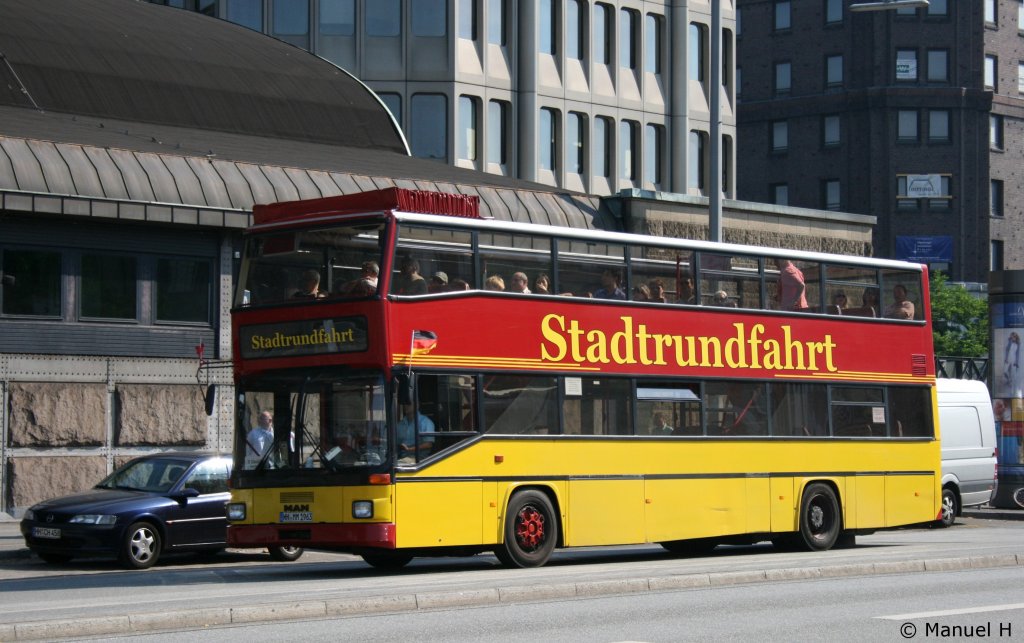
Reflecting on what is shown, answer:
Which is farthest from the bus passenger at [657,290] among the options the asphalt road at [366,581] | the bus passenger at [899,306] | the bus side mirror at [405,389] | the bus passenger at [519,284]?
the bus passenger at [899,306]

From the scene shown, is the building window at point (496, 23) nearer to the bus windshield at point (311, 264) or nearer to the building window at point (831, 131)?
the bus windshield at point (311, 264)

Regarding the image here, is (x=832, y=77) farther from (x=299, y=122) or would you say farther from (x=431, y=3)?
A: (x=299, y=122)

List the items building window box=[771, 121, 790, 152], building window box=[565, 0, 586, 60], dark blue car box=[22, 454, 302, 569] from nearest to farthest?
dark blue car box=[22, 454, 302, 569]
building window box=[565, 0, 586, 60]
building window box=[771, 121, 790, 152]

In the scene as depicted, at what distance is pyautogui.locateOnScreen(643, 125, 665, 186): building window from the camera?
2406 inches

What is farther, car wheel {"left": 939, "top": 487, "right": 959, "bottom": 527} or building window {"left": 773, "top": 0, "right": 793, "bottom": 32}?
building window {"left": 773, "top": 0, "right": 793, "bottom": 32}

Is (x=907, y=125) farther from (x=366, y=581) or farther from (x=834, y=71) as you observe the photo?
(x=366, y=581)

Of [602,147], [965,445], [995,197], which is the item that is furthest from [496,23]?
[995,197]

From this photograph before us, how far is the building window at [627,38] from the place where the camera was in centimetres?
6061

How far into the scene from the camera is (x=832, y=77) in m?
95.8

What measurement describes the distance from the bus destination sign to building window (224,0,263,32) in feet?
125

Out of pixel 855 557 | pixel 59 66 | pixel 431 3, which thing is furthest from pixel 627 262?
pixel 431 3

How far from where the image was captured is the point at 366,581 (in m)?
16.6

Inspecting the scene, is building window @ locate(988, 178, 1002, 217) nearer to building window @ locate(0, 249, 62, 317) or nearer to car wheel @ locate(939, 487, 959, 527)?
car wheel @ locate(939, 487, 959, 527)

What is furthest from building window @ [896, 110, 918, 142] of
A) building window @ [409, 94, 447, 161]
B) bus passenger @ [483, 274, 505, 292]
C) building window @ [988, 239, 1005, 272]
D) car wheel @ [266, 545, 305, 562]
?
bus passenger @ [483, 274, 505, 292]
